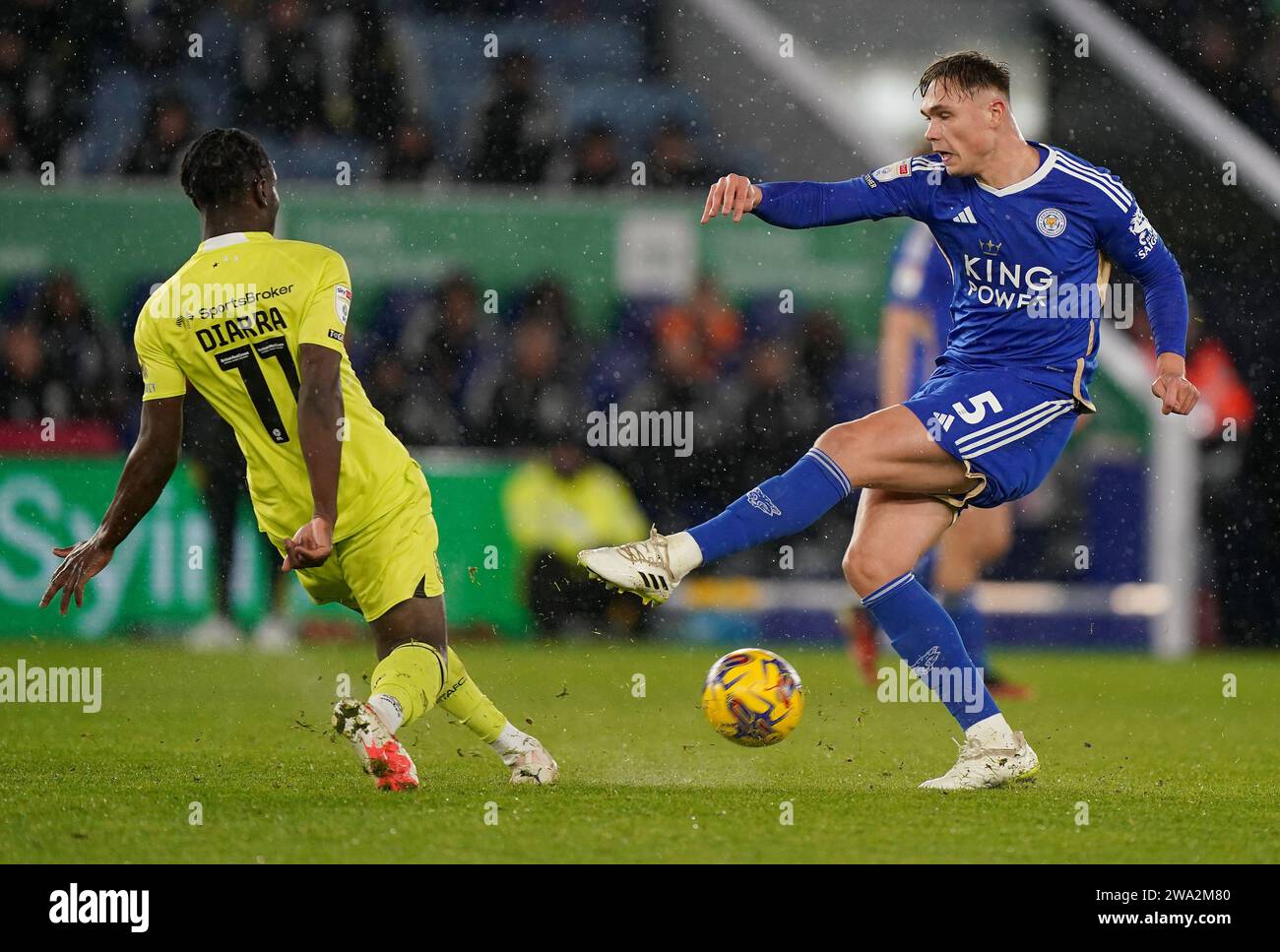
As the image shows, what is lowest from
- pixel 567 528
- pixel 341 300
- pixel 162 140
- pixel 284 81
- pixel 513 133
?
pixel 341 300

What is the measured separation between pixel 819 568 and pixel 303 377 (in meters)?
6.54

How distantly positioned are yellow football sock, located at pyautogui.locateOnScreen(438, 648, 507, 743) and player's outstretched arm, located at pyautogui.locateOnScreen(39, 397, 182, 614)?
0.92 metres

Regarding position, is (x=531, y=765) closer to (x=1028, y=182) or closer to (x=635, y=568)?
(x=635, y=568)

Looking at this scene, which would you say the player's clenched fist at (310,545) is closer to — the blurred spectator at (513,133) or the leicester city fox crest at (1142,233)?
the leicester city fox crest at (1142,233)

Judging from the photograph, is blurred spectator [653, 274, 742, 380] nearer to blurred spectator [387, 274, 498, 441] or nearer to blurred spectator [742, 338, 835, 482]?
blurred spectator [742, 338, 835, 482]

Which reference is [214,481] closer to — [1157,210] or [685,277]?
[685,277]

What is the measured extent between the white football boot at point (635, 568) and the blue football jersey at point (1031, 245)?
1.05 meters

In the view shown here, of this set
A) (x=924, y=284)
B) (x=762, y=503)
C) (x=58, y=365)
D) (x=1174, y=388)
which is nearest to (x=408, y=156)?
(x=58, y=365)

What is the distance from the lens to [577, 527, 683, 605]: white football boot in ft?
14.6

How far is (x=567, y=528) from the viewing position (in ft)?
33.2

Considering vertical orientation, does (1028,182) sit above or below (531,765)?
Answer: above

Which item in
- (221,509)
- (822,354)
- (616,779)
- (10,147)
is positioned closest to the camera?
(616,779)

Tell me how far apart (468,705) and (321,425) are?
3.21 ft

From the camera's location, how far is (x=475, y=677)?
26.7ft
